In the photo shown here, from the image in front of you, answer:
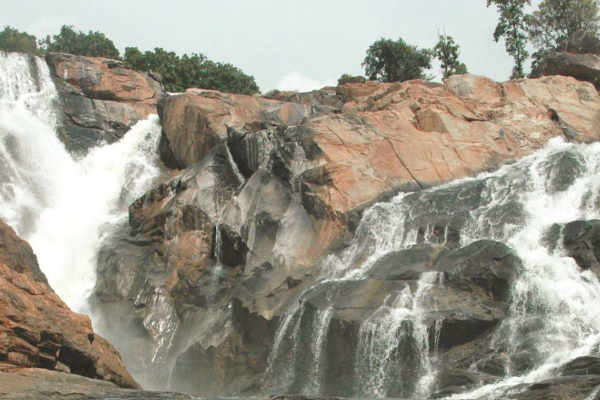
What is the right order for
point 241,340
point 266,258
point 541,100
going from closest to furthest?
point 241,340
point 266,258
point 541,100

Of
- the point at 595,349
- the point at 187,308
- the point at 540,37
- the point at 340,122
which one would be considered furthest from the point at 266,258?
the point at 540,37

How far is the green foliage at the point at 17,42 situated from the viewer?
290 ft

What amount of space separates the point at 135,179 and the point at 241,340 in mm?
21064

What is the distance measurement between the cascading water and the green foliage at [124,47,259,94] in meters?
41.4

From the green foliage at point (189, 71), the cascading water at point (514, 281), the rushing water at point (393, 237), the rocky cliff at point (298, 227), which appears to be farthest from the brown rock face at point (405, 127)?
the green foliage at point (189, 71)

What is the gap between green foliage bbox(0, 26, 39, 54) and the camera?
88438mm

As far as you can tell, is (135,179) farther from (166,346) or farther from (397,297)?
(397,297)

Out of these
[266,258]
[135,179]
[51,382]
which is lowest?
[51,382]

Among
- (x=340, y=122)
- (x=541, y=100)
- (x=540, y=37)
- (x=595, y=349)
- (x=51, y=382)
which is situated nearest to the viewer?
(x=51, y=382)

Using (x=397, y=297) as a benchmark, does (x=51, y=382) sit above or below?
below

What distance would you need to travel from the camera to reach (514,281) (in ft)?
77.9

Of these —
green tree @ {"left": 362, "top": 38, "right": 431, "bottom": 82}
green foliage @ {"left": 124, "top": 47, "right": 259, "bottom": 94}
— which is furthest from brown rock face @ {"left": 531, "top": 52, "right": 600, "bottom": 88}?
green foliage @ {"left": 124, "top": 47, "right": 259, "bottom": 94}

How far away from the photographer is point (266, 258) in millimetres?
32156

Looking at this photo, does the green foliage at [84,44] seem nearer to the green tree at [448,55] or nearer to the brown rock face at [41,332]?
the green tree at [448,55]
